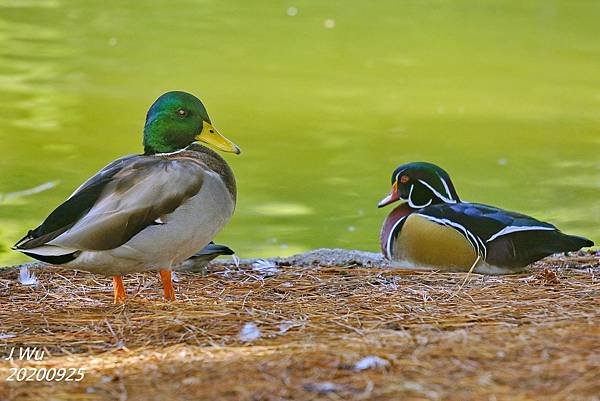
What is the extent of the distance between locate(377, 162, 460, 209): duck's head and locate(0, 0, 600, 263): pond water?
1.52m

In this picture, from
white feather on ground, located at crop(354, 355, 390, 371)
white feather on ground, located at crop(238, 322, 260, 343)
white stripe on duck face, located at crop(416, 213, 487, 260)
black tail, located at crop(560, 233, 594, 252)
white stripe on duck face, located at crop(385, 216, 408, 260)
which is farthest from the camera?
white stripe on duck face, located at crop(385, 216, 408, 260)

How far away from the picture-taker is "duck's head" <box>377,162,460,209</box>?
5660mm

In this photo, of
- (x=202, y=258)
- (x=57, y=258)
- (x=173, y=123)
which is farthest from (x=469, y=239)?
(x=57, y=258)

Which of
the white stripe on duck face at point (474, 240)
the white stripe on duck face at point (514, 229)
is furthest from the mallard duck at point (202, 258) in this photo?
the white stripe on duck face at point (514, 229)

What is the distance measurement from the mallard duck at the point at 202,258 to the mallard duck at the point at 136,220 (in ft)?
1.79

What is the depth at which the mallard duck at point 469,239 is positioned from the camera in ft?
16.6

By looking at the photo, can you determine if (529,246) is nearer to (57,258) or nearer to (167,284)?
(167,284)

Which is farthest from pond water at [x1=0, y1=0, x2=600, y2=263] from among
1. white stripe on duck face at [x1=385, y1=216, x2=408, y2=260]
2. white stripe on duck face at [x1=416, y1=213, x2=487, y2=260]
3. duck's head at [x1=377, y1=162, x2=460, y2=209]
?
white stripe on duck face at [x1=416, y1=213, x2=487, y2=260]

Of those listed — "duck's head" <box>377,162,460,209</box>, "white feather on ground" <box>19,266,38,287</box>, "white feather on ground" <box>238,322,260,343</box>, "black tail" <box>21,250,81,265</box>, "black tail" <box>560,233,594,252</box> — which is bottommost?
"white feather on ground" <box>19,266,38,287</box>

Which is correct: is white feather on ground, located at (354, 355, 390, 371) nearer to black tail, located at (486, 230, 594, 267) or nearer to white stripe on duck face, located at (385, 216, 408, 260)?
black tail, located at (486, 230, 594, 267)

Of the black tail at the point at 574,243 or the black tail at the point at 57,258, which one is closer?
the black tail at the point at 57,258

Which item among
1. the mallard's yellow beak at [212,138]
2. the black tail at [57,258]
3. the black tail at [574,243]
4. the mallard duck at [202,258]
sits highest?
the mallard's yellow beak at [212,138]

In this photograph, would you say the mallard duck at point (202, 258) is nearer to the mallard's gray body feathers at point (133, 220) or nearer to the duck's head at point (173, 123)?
the duck's head at point (173, 123)

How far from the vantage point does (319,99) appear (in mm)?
11172
